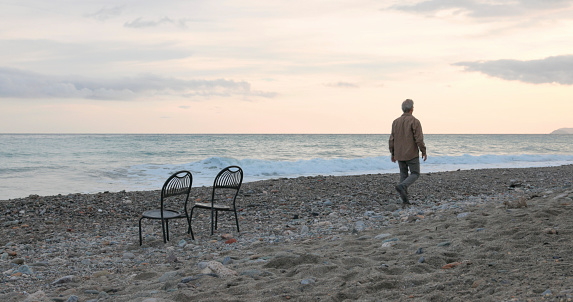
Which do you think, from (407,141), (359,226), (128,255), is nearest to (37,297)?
(128,255)

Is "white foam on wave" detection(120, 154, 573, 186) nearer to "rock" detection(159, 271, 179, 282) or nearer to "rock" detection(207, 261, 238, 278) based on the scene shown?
"rock" detection(159, 271, 179, 282)

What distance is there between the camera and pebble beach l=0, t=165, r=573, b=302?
11.6 ft

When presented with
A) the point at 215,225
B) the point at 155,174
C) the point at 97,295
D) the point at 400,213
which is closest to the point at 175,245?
the point at 215,225

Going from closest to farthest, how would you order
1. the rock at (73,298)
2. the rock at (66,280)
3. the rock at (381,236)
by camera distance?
the rock at (73,298) < the rock at (66,280) < the rock at (381,236)

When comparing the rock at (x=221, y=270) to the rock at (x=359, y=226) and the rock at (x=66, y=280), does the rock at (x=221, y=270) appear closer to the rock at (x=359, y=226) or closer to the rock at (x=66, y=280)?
the rock at (x=66, y=280)

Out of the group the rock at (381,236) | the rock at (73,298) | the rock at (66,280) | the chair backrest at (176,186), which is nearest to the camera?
the rock at (73,298)

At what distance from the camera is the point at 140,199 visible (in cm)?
1040

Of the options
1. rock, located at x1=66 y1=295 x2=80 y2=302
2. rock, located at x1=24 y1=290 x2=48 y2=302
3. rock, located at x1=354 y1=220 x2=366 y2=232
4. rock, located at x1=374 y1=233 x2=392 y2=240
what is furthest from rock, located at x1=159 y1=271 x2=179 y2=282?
rock, located at x1=354 y1=220 x2=366 y2=232

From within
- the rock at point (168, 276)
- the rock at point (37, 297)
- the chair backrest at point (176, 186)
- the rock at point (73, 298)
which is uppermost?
the chair backrest at point (176, 186)

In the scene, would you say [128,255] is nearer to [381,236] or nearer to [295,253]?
[295,253]

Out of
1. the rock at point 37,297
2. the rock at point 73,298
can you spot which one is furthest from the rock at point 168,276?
the rock at point 37,297

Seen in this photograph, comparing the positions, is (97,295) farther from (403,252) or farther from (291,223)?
(291,223)

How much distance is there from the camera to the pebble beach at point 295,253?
3.55m

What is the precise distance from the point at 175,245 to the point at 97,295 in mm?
2409
